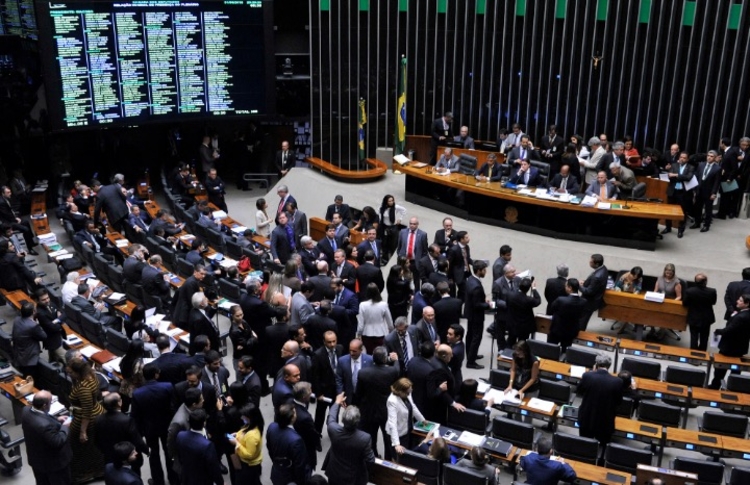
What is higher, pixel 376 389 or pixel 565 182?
pixel 565 182

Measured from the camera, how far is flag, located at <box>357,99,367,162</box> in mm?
18172

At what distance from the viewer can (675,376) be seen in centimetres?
922

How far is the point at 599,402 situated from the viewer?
314 inches

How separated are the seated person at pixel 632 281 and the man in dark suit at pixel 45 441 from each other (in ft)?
24.7

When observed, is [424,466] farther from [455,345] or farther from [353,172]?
[353,172]

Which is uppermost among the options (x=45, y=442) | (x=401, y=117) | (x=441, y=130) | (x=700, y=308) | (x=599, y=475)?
(x=401, y=117)

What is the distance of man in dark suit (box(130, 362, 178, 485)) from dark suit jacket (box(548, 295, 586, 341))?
4.75 meters

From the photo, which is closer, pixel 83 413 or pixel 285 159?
pixel 83 413

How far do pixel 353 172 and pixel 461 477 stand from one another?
10705 millimetres

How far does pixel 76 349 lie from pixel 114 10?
8.23 metres

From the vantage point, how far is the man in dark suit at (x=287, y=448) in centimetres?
662

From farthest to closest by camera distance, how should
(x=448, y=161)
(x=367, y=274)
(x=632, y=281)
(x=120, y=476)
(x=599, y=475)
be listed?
(x=448, y=161) → (x=632, y=281) → (x=367, y=274) → (x=599, y=475) → (x=120, y=476)

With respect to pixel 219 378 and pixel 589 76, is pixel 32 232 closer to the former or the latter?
pixel 219 378

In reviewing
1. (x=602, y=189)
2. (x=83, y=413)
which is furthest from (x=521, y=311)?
(x=83, y=413)
